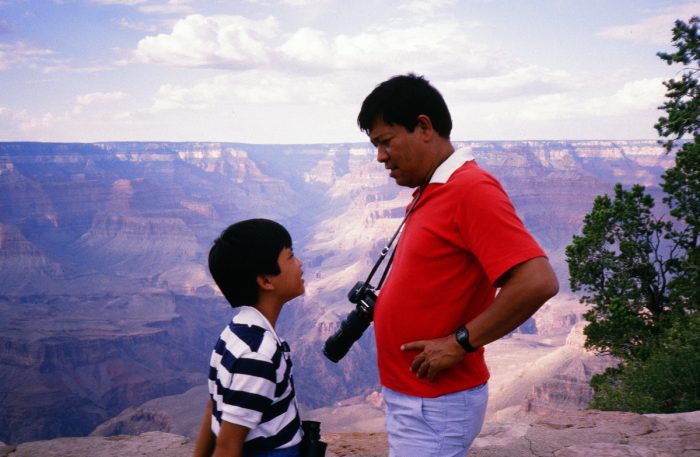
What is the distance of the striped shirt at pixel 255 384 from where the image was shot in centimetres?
182

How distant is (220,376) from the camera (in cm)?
187

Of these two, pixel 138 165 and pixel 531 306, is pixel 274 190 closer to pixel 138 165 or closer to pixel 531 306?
pixel 138 165

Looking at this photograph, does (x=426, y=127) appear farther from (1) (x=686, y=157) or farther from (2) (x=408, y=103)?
(1) (x=686, y=157)

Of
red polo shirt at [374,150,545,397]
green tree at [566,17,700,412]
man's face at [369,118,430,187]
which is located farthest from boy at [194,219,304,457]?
green tree at [566,17,700,412]

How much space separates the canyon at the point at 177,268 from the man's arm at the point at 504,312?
41.6m

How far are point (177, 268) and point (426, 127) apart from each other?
110m

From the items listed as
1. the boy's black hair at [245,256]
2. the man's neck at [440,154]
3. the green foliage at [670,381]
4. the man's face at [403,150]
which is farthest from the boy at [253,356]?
the green foliage at [670,381]

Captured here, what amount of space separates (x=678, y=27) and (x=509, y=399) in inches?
1646

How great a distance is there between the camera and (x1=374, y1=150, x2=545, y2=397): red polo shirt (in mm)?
1650

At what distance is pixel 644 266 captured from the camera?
1177cm

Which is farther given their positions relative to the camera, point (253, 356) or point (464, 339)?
point (253, 356)

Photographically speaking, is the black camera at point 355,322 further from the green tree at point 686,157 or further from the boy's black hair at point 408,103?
the green tree at point 686,157

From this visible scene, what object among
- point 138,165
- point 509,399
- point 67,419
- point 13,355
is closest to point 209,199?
point 138,165

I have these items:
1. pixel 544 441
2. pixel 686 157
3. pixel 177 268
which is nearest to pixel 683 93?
pixel 686 157
